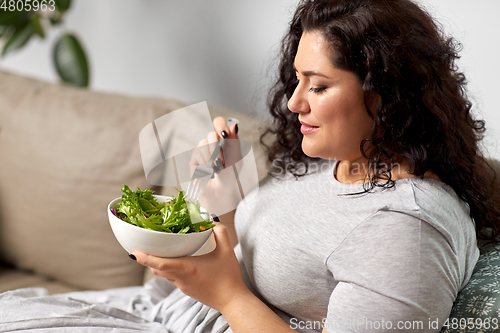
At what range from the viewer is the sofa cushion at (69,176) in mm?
1222

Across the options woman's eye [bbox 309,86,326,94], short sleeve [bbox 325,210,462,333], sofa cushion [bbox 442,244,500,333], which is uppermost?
woman's eye [bbox 309,86,326,94]

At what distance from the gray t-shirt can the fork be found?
17 centimetres

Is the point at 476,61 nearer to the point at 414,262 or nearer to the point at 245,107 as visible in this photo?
the point at 414,262

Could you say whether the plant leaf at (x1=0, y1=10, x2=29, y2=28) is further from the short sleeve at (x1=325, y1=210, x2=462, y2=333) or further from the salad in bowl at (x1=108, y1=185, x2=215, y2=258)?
the short sleeve at (x1=325, y1=210, x2=462, y2=333)

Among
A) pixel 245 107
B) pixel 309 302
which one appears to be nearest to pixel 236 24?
pixel 245 107

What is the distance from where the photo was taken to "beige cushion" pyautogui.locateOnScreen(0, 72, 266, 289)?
1.22 m

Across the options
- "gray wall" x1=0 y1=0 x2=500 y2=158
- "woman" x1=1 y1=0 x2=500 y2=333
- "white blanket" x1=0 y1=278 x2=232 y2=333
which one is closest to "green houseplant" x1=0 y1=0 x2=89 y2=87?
"gray wall" x1=0 y1=0 x2=500 y2=158

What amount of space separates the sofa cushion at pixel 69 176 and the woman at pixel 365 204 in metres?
Answer: 0.45

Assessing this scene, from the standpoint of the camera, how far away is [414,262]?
620mm

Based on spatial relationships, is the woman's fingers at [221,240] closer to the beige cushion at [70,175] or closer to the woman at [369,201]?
the woman at [369,201]

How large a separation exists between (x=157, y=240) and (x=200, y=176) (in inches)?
5.5

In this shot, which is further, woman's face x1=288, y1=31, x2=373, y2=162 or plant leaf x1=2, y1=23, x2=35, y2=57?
plant leaf x1=2, y1=23, x2=35, y2=57

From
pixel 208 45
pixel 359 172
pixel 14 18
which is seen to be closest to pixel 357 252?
pixel 359 172

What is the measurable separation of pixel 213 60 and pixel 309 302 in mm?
1034
